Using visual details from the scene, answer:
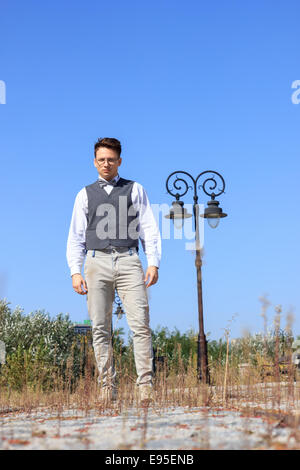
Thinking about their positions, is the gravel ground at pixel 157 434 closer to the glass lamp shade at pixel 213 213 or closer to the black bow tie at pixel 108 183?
the black bow tie at pixel 108 183

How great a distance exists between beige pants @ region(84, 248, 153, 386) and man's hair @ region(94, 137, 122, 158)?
1101 mm

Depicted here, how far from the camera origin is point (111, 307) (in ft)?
17.0

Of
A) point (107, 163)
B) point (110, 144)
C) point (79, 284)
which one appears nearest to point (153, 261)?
point (79, 284)

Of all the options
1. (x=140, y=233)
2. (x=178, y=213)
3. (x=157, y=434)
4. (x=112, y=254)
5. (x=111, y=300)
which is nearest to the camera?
(x=157, y=434)

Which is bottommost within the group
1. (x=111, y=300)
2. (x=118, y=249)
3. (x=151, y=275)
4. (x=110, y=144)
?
(x=111, y=300)

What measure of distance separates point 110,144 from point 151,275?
145cm

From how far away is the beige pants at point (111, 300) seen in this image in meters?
4.94

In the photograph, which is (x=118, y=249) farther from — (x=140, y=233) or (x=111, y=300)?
(x=111, y=300)

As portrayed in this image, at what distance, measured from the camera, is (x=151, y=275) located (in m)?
5.09

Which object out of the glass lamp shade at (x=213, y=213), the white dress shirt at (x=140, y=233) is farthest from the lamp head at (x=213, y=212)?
the white dress shirt at (x=140, y=233)

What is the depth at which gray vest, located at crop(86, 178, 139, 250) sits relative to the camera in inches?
199
